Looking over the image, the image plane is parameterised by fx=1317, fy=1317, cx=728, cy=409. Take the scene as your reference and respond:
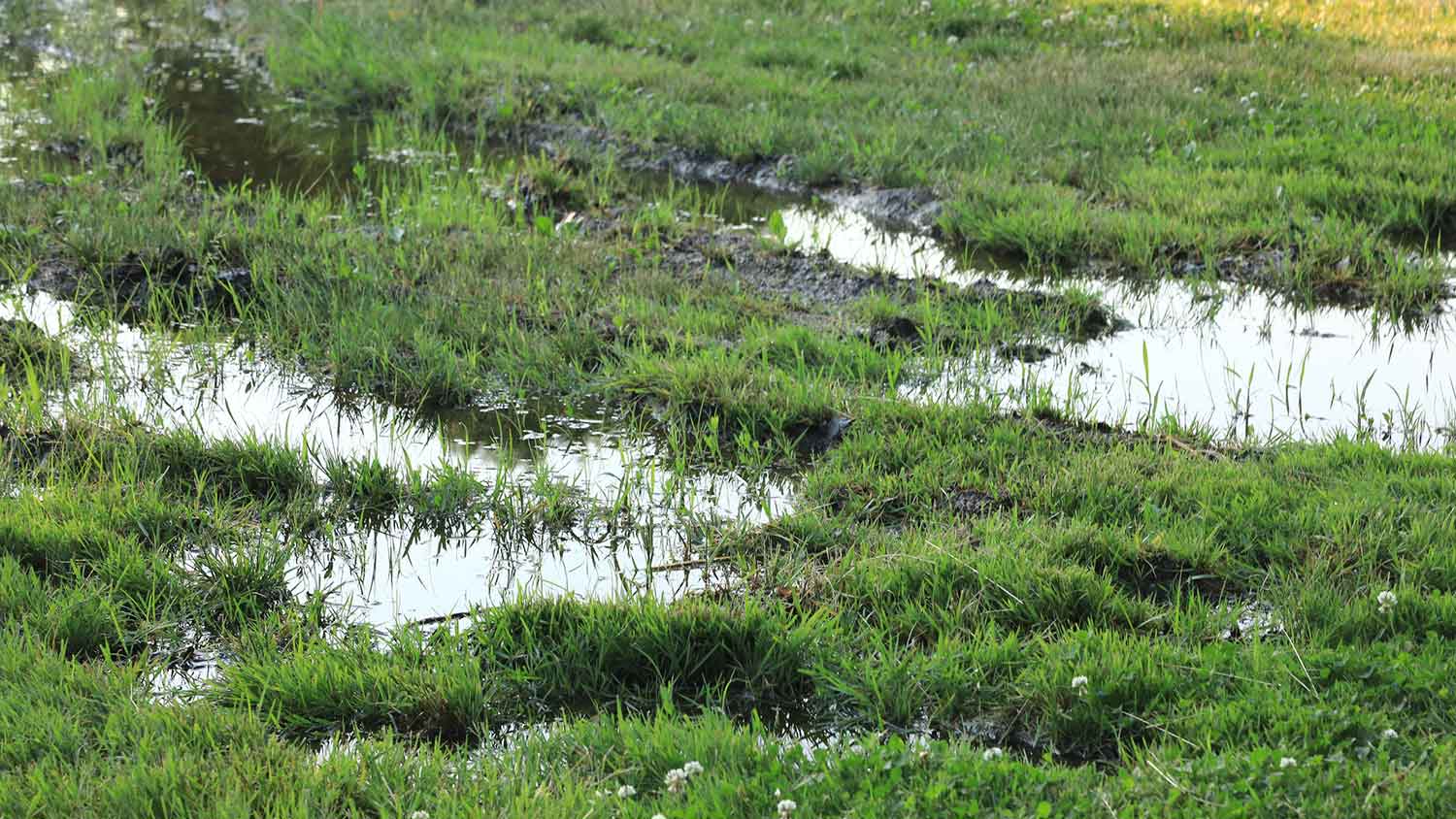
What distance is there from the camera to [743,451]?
15.4 ft

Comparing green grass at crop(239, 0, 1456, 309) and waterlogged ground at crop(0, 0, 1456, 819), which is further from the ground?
green grass at crop(239, 0, 1456, 309)

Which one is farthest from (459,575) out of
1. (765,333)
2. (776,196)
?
(776,196)

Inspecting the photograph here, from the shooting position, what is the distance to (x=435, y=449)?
4.88 m

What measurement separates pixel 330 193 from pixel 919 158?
3658 millimetres

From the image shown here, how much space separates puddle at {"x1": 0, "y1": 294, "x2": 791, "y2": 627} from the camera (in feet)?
12.9

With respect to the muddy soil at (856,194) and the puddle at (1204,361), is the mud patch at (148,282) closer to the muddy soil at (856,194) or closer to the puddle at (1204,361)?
the puddle at (1204,361)

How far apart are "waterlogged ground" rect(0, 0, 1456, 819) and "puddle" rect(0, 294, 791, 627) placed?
0.08 ft

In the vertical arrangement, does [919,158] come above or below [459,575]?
above

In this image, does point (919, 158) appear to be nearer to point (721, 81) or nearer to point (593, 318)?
point (721, 81)

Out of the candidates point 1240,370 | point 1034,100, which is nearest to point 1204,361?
point 1240,370

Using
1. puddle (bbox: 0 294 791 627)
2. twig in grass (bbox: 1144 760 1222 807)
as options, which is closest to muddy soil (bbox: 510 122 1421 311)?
puddle (bbox: 0 294 791 627)

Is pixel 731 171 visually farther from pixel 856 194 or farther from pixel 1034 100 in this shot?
pixel 1034 100

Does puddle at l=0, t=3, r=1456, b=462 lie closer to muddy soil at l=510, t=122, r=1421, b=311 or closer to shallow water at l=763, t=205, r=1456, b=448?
shallow water at l=763, t=205, r=1456, b=448

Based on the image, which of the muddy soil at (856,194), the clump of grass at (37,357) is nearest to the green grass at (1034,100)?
the muddy soil at (856,194)
